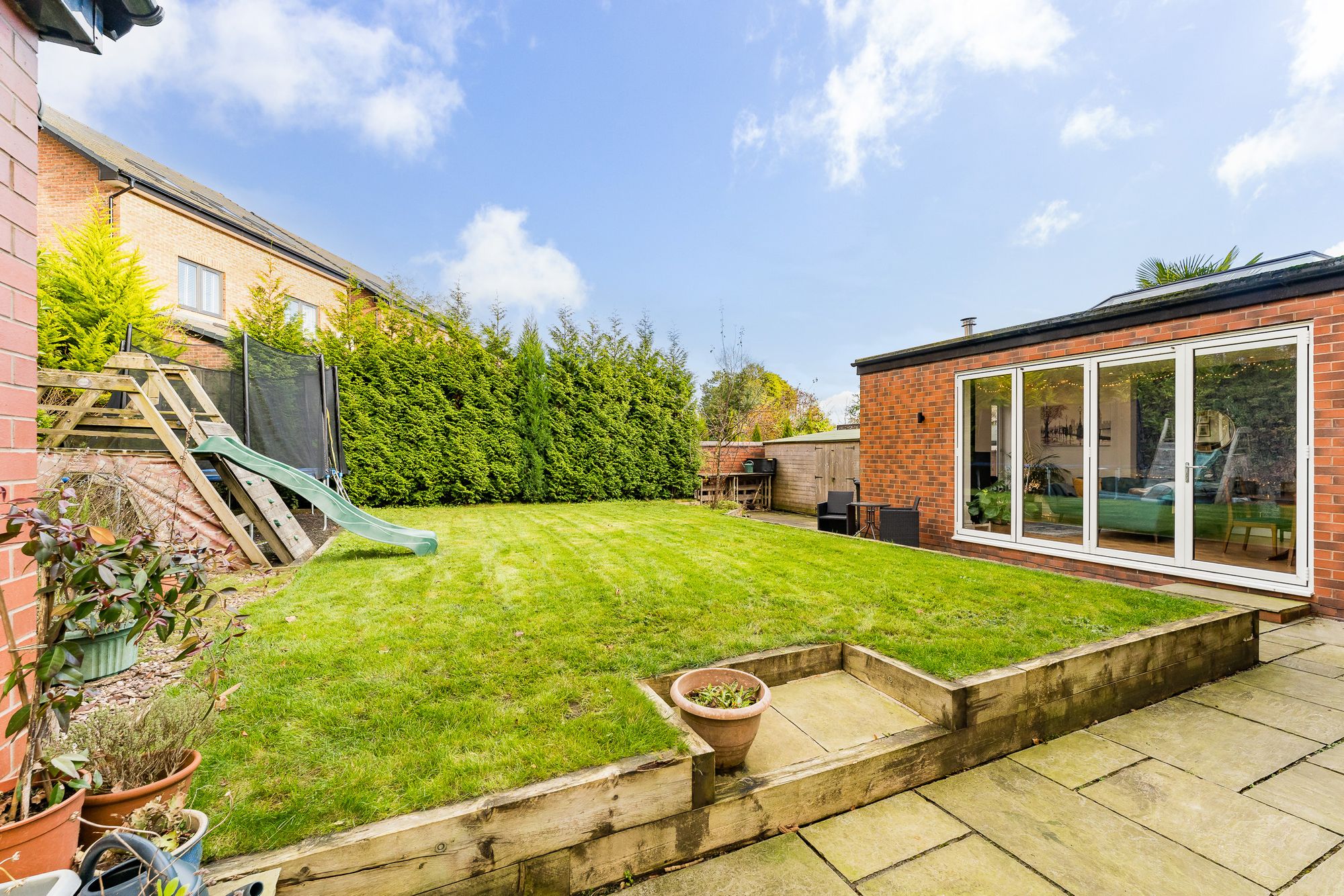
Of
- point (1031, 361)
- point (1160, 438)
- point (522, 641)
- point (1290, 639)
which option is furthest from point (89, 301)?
point (1290, 639)

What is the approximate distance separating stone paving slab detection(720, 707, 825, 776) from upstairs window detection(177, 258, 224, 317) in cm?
1599

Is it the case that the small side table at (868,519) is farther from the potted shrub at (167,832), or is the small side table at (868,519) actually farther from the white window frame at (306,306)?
the white window frame at (306,306)

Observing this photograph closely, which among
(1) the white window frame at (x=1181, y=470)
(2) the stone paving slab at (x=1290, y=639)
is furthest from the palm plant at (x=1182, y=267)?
(2) the stone paving slab at (x=1290, y=639)

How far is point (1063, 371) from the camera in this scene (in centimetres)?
581

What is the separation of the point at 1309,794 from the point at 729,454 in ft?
36.4

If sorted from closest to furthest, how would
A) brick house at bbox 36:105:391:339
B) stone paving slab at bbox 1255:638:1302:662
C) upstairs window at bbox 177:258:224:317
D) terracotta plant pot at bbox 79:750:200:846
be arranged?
terracotta plant pot at bbox 79:750:200:846, stone paving slab at bbox 1255:638:1302:662, brick house at bbox 36:105:391:339, upstairs window at bbox 177:258:224:317

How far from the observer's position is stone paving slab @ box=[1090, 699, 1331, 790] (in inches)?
93.6

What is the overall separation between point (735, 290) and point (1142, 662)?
16671 millimetres

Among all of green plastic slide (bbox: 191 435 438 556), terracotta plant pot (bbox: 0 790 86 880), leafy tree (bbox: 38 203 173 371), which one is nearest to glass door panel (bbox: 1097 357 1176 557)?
green plastic slide (bbox: 191 435 438 556)

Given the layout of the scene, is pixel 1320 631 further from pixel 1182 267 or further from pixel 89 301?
pixel 89 301

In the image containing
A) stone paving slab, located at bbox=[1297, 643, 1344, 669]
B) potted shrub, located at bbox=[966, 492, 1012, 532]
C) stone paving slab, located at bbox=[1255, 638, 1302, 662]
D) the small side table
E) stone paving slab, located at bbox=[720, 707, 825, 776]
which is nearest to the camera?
stone paving slab, located at bbox=[720, 707, 825, 776]

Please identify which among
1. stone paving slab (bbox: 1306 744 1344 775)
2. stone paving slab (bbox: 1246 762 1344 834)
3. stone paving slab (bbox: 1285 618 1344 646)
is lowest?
stone paving slab (bbox: 1246 762 1344 834)

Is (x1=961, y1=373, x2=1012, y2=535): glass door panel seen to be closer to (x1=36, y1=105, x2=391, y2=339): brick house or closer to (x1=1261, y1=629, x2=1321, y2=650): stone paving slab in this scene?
(x1=1261, y1=629, x2=1321, y2=650): stone paving slab

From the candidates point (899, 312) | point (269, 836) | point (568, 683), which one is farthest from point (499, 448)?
point (899, 312)
